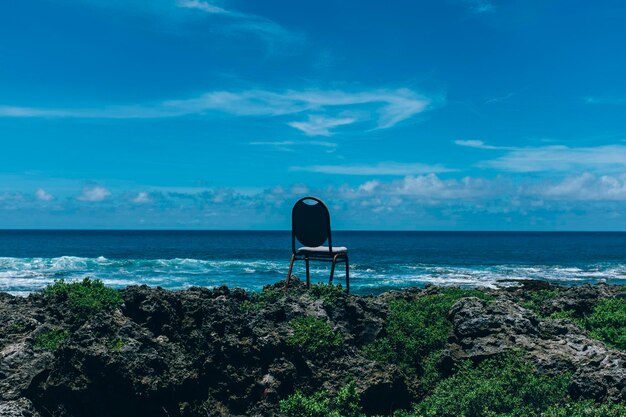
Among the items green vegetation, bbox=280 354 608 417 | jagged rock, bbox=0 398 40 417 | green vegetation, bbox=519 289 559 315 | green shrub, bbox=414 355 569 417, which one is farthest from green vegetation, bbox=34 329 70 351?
green vegetation, bbox=519 289 559 315

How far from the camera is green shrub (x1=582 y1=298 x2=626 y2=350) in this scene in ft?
30.6

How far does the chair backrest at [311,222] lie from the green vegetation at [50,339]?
5.24 meters

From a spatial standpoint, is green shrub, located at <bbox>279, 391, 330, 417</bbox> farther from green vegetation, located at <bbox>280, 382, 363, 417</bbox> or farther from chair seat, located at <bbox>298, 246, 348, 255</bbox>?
chair seat, located at <bbox>298, 246, 348, 255</bbox>

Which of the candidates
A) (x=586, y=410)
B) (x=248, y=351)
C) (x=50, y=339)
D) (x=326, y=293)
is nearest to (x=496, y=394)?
(x=586, y=410)

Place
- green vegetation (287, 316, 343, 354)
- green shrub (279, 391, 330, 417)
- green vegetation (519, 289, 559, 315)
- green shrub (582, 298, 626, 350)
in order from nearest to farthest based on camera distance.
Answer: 1. green shrub (279, 391, 330, 417)
2. green vegetation (287, 316, 343, 354)
3. green shrub (582, 298, 626, 350)
4. green vegetation (519, 289, 559, 315)

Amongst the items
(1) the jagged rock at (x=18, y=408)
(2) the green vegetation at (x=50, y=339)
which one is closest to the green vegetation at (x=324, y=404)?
(1) the jagged rock at (x=18, y=408)

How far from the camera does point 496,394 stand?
6.26 meters

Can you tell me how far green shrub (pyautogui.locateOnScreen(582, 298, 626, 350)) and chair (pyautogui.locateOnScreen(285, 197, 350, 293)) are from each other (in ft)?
15.2

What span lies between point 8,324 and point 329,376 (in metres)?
4.29

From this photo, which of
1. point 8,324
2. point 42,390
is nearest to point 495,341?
point 42,390

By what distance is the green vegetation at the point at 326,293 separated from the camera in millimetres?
8688

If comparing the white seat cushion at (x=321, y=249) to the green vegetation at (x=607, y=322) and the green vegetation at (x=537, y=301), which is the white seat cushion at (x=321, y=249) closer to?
the green vegetation at (x=537, y=301)

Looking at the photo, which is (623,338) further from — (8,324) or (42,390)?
(8,324)

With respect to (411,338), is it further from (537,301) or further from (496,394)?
(537,301)
